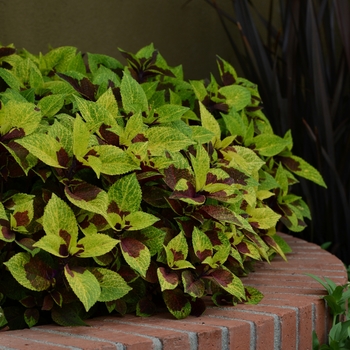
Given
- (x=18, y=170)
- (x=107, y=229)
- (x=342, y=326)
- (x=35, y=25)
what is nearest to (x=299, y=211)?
(x=342, y=326)

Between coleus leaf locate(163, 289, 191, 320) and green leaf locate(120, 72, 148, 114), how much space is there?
0.46 meters

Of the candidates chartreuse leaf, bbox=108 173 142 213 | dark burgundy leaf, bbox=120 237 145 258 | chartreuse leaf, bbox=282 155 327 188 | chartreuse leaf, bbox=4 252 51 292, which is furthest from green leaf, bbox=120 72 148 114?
chartreuse leaf, bbox=282 155 327 188

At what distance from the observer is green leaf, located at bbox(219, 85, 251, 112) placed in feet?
6.48

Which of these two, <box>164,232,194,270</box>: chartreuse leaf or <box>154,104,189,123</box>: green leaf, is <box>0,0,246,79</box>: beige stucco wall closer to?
<box>154,104,189,123</box>: green leaf

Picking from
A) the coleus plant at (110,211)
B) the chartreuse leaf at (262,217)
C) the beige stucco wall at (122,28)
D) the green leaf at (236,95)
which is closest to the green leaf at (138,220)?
the coleus plant at (110,211)

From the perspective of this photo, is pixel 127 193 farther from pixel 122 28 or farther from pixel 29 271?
pixel 122 28

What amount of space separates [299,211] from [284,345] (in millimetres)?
729

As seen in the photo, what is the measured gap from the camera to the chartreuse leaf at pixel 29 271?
1.24 m

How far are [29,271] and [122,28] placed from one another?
208cm

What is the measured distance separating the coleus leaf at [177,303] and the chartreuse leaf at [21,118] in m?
0.47

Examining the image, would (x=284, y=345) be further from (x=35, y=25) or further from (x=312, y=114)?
(x=35, y=25)

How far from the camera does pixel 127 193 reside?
1344mm

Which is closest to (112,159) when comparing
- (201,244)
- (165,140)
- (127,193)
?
(127,193)

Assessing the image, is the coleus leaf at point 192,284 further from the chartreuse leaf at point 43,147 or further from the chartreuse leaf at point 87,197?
the chartreuse leaf at point 43,147
